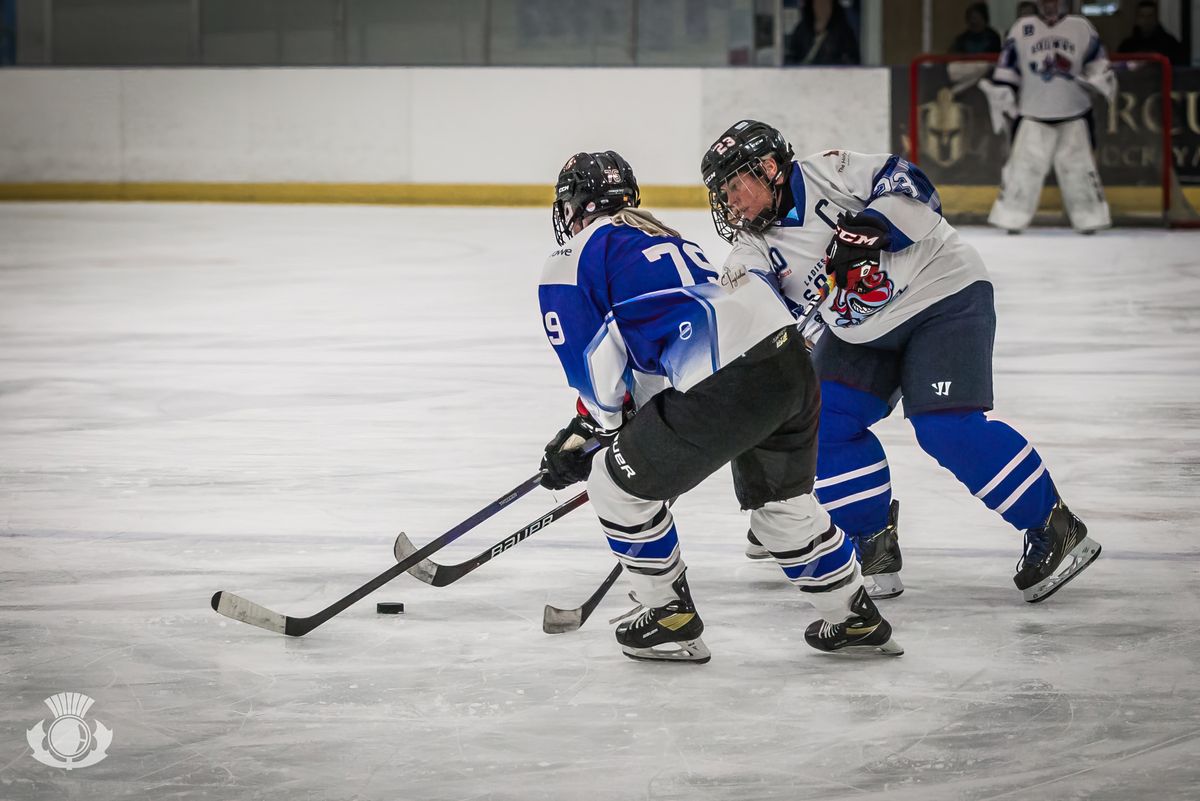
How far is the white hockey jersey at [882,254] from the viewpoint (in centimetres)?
326

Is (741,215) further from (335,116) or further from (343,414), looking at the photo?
(335,116)

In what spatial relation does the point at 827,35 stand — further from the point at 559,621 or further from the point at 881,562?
the point at 559,621

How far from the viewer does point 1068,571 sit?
3.25m

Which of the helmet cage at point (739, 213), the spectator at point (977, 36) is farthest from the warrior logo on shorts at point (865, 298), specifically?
the spectator at point (977, 36)

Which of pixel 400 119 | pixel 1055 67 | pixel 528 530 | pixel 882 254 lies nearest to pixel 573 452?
pixel 528 530

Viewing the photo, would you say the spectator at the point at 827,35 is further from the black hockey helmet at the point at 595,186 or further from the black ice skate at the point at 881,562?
the black hockey helmet at the point at 595,186

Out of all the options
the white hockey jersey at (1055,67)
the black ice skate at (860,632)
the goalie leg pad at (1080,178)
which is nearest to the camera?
the black ice skate at (860,632)

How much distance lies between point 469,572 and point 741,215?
87 cm

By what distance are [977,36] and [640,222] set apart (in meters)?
9.49

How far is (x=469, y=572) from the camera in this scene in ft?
11.1

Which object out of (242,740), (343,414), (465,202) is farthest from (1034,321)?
(465,202)

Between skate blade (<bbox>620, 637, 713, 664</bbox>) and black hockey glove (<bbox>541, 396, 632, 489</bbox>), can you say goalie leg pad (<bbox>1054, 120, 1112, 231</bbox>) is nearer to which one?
black hockey glove (<bbox>541, 396, 632, 489</bbox>)

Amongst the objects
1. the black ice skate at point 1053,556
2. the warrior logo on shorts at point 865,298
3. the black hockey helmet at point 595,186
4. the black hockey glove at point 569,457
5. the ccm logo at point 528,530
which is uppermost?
the black hockey helmet at point 595,186

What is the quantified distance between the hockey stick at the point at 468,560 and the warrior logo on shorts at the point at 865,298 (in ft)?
2.04
